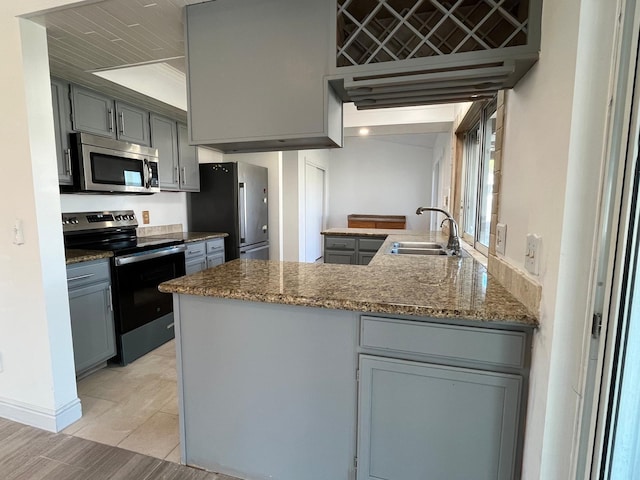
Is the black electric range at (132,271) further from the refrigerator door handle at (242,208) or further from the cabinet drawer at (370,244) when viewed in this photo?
the cabinet drawer at (370,244)

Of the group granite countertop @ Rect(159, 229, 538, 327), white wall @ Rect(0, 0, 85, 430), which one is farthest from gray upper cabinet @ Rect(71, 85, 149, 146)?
granite countertop @ Rect(159, 229, 538, 327)

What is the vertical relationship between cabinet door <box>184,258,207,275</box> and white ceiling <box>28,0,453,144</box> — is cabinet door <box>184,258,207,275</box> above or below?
below

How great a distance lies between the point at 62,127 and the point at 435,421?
289 cm

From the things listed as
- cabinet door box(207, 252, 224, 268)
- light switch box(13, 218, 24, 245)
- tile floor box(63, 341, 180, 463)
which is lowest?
tile floor box(63, 341, 180, 463)

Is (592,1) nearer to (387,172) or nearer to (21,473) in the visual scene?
(21,473)

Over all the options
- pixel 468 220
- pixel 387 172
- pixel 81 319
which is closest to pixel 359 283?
pixel 81 319

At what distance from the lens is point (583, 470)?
34.2 inches

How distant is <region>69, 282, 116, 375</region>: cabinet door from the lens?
7.08 ft

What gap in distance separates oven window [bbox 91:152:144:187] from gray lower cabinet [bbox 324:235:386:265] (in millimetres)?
1968

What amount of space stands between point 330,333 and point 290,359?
0.21 meters

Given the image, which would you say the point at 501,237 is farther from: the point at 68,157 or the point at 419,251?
the point at 68,157

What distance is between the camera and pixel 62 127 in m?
2.34

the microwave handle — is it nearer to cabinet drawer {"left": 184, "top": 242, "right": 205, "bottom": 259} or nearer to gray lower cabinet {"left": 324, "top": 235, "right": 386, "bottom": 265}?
cabinet drawer {"left": 184, "top": 242, "right": 205, "bottom": 259}

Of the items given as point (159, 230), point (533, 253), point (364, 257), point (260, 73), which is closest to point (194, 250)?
point (159, 230)
